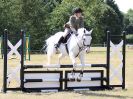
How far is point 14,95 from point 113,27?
262 feet

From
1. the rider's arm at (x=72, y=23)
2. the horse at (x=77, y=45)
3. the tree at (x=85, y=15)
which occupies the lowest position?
the horse at (x=77, y=45)

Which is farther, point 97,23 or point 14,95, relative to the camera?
point 97,23

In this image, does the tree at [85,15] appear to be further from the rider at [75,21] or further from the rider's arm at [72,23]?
the rider's arm at [72,23]

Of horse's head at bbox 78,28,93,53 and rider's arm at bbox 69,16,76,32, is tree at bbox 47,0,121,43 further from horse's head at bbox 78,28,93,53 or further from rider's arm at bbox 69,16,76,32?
→ horse's head at bbox 78,28,93,53

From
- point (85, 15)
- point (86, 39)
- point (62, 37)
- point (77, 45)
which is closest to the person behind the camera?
point (86, 39)

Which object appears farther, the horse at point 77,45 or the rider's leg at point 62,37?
the rider's leg at point 62,37

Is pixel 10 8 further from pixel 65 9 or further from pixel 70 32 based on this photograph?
pixel 70 32

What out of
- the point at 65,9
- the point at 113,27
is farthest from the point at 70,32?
the point at 113,27

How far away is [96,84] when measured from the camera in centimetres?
1456

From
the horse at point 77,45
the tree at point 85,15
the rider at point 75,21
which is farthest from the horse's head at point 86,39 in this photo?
the tree at point 85,15

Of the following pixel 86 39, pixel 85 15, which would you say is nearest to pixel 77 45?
pixel 86 39

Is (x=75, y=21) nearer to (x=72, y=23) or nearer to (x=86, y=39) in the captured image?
(x=72, y=23)

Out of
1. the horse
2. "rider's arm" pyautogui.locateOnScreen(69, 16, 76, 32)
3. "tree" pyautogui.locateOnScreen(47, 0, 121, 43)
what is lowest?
the horse

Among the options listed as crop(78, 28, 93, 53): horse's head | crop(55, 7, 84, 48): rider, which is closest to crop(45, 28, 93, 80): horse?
crop(78, 28, 93, 53): horse's head
